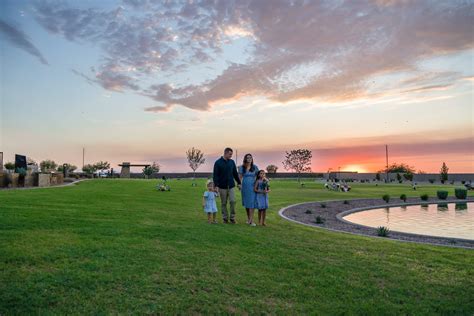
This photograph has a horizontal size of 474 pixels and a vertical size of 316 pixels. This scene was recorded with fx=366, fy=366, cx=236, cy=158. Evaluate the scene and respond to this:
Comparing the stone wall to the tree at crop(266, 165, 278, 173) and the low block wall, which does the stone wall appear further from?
the low block wall

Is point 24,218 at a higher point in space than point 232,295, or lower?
higher

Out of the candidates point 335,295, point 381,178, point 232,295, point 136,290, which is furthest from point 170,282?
point 381,178

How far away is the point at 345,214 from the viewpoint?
18.4 metres

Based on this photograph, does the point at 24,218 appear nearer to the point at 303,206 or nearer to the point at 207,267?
the point at 207,267

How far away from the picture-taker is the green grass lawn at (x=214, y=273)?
4703 millimetres

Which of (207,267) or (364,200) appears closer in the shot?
(207,267)

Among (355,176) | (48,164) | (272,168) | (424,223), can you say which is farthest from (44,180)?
(272,168)

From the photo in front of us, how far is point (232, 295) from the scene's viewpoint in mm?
5000

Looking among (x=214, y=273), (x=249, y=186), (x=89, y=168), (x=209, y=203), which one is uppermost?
(x=89, y=168)

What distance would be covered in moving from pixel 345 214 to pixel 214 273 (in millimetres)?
14032

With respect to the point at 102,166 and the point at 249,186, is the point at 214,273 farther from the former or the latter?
the point at 102,166

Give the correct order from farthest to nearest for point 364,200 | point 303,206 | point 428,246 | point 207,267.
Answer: point 364,200 < point 303,206 < point 428,246 < point 207,267

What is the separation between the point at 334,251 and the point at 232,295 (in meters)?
3.32

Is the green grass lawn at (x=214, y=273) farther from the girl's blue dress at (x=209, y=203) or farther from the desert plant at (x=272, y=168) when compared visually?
the desert plant at (x=272, y=168)
